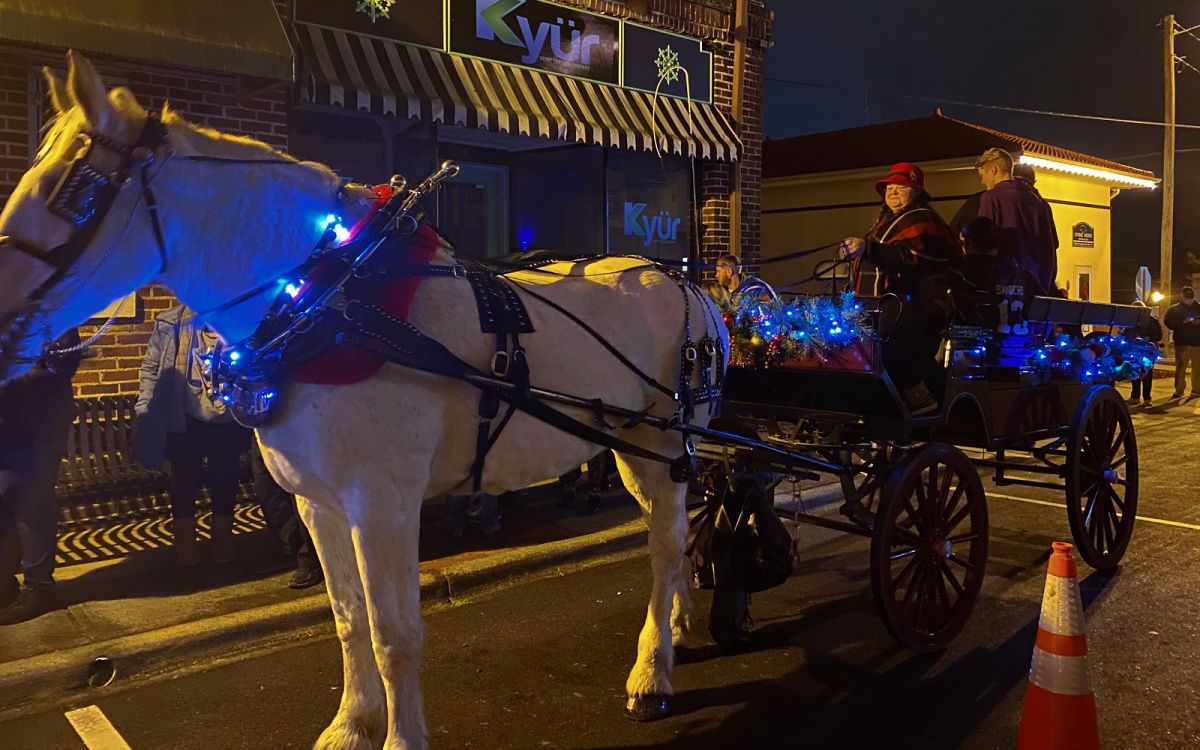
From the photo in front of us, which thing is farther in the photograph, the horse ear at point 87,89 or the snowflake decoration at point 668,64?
the snowflake decoration at point 668,64

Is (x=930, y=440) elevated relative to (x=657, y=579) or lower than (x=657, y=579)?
elevated

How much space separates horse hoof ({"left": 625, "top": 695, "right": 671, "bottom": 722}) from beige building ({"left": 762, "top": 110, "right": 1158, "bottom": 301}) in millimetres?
15872

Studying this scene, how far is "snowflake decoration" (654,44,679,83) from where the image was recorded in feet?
34.9

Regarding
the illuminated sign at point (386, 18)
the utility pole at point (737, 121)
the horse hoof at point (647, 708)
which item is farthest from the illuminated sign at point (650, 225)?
the horse hoof at point (647, 708)

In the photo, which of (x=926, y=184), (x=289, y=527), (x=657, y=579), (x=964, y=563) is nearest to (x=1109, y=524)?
(x=964, y=563)

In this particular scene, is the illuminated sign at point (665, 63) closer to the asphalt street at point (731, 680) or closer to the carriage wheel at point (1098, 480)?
the carriage wheel at point (1098, 480)

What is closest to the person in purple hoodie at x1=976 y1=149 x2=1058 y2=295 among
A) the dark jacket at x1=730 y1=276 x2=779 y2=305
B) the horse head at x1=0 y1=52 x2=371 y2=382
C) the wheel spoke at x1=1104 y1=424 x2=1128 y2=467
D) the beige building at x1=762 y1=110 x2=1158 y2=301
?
the wheel spoke at x1=1104 y1=424 x2=1128 y2=467

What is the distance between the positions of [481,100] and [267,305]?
20.2ft

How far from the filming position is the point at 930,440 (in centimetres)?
509

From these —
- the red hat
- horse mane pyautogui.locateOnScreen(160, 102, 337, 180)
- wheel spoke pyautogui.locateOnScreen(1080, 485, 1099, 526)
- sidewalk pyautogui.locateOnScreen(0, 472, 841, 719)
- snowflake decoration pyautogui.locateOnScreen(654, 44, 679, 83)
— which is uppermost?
snowflake decoration pyautogui.locateOnScreen(654, 44, 679, 83)

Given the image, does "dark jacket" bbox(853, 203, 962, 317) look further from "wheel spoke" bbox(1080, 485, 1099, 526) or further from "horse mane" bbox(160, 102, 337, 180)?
"horse mane" bbox(160, 102, 337, 180)

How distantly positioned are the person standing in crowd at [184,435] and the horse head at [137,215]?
111 inches

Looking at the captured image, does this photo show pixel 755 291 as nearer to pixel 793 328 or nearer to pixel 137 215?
pixel 793 328

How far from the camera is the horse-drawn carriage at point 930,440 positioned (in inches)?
184
